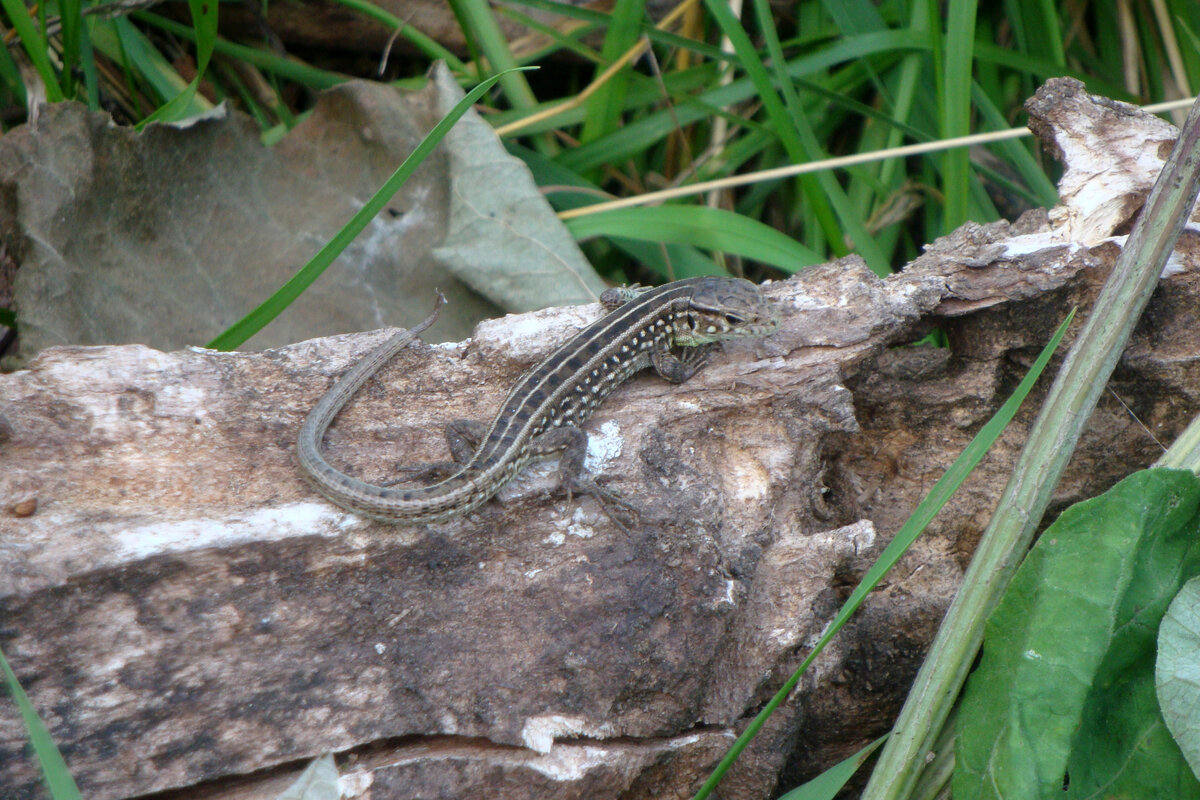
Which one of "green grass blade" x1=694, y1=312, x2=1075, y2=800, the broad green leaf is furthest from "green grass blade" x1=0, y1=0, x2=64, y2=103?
"green grass blade" x1=694, y1=312, x2=1075, y2=800

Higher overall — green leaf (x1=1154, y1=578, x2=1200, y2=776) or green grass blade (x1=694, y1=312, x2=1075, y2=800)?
green grass blade (x1=694, y1=312, x2=1075, y2=800)

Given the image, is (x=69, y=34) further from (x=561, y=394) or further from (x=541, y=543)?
(x=541, y=543)

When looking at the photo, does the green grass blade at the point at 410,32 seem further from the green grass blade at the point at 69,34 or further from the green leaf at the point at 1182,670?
the green leaf at the point at 1182,670

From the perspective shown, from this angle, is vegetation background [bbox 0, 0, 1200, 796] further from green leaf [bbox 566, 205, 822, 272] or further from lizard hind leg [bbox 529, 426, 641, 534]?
lizard hind leg [bbox 529, 426, 641, 534]

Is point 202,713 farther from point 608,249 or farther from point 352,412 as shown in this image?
point 608,249

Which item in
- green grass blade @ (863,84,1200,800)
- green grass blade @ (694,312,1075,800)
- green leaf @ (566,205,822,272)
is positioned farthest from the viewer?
green leaf @ (566,205,822,272)

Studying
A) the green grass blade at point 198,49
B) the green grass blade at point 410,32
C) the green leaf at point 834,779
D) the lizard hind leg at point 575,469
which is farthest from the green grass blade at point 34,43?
the green leaf at point 834,779
